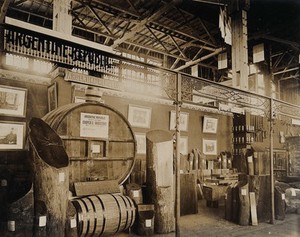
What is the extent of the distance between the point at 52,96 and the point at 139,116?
2402 mm

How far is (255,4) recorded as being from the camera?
928cm

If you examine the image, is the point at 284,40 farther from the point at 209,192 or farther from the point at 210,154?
the point at 209,192

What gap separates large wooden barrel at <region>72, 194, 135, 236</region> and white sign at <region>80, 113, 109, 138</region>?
117cm

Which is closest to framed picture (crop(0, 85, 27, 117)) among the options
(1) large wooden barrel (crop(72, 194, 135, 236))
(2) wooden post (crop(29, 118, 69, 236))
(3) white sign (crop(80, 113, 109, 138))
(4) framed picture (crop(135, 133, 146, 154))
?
(3) white sign (crop(80, 113, 109, 138))

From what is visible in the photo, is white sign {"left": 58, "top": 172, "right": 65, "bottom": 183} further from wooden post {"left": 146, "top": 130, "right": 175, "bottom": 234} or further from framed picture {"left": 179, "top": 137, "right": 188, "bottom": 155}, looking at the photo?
framed picture {"left": 179, "top": 137, "right": 188, "bottom": 155}

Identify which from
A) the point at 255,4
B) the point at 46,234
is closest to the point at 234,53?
the point at 255,4

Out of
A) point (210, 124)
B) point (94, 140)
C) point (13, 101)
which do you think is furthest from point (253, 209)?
point (13, 101)

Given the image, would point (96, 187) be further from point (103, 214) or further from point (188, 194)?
point (188, 194)

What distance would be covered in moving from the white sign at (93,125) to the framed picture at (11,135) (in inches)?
Result: 52.3

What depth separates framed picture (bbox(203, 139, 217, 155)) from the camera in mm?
8898

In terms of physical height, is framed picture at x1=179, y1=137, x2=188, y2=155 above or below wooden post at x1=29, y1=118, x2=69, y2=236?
above

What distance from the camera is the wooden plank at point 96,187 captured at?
4473 millimetres

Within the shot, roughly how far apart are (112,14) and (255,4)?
4.90 meters

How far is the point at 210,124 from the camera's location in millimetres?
9094
